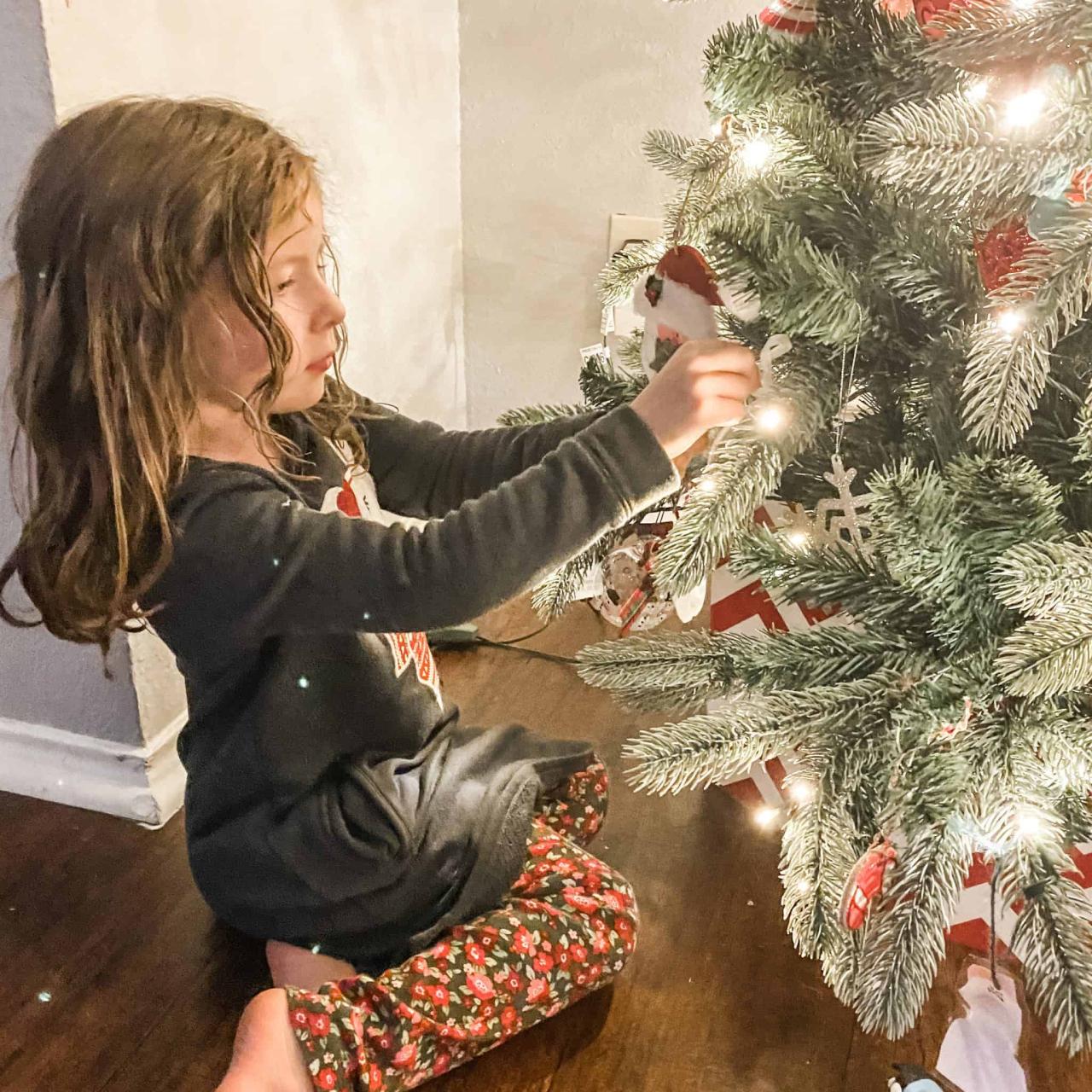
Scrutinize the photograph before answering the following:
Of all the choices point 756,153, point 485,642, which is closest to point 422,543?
point 756,153

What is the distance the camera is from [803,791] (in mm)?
659

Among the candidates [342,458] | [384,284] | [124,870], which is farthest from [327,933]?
[384,284]

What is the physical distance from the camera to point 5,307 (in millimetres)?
800

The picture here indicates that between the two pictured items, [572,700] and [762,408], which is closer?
[762,408]

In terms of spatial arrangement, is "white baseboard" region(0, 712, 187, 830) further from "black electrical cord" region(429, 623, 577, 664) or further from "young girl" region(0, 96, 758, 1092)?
"black electrical cord" region(429, 623, 577, 664)

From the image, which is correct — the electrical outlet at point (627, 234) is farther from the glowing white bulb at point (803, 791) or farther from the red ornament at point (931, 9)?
the glowing white bulb at point (803, 791)

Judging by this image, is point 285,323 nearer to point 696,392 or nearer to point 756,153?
point 696,392

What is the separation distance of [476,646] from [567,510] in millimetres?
697

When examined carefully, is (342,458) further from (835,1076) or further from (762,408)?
(835,1076)

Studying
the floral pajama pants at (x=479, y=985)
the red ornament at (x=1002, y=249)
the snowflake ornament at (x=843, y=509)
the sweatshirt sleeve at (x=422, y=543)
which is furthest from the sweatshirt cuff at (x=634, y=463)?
the floral pajama pants at (x=479, y=985)

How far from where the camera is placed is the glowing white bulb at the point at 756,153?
757mm

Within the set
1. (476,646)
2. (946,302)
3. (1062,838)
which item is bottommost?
(476,646)

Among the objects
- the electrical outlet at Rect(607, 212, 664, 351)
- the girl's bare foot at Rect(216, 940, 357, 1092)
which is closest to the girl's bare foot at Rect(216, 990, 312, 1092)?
the girl's bare foot at Rect(216, 940, 357, 1092)

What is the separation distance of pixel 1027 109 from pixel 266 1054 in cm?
73
